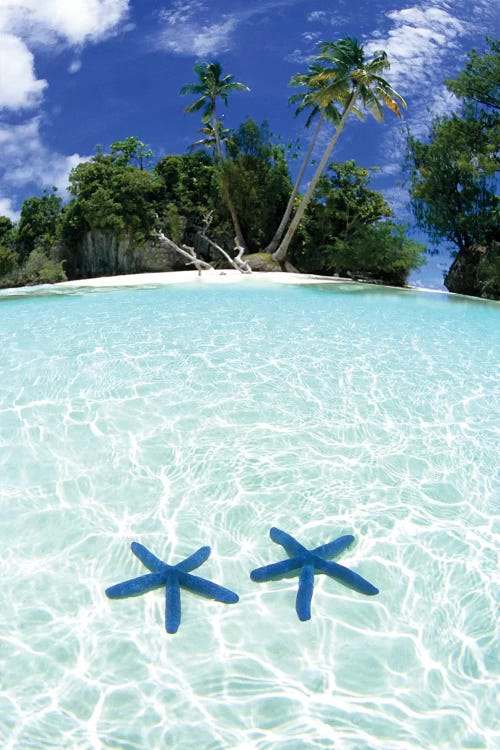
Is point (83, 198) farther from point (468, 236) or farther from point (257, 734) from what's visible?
point (257, 734)

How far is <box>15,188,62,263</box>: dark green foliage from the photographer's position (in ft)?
94.5

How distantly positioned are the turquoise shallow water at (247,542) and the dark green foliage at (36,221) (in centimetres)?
2518

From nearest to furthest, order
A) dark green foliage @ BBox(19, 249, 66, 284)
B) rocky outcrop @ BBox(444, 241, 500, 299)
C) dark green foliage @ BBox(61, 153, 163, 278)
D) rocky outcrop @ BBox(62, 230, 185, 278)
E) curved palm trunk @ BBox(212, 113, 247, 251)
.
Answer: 1. rocky outcrop @ BBox(444, 241, 500, 299)
2. dark green foliage @ BBox(19, 249, 66, 284)
3. dark green foliage @ BBox(61, 153, 163, 278)
4. rocky outcrop @ BBox(62, 230, 185, 278)
5. curved palm trunk @ BBox(212, 113, 247, 251)

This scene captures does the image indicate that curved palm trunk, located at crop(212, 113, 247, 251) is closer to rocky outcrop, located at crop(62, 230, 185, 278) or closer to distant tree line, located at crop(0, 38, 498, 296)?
distant tree line, located at crop(0, 38, 498, 296)

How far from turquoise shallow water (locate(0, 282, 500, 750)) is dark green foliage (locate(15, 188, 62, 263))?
2518 centimetres

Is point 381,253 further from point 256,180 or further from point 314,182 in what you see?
point 256,180

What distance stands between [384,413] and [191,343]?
3553mm

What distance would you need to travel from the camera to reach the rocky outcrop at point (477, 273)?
1795 centimetres

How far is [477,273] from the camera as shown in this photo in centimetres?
1883

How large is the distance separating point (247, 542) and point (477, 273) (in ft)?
61.8

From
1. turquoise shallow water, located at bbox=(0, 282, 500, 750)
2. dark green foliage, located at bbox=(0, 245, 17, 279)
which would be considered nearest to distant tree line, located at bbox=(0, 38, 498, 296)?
dark green foliage, located at bbox=(0, 245, 17, 279)

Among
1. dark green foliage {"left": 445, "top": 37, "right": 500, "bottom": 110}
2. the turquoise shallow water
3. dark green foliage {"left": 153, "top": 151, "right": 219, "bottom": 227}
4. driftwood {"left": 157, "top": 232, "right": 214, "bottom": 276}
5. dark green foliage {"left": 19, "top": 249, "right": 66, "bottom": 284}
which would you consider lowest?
the turquoise shallow water

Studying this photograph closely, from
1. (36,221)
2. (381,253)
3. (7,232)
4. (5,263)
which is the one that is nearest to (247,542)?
(381,253)

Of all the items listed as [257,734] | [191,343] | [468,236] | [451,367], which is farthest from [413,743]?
[468,236]
